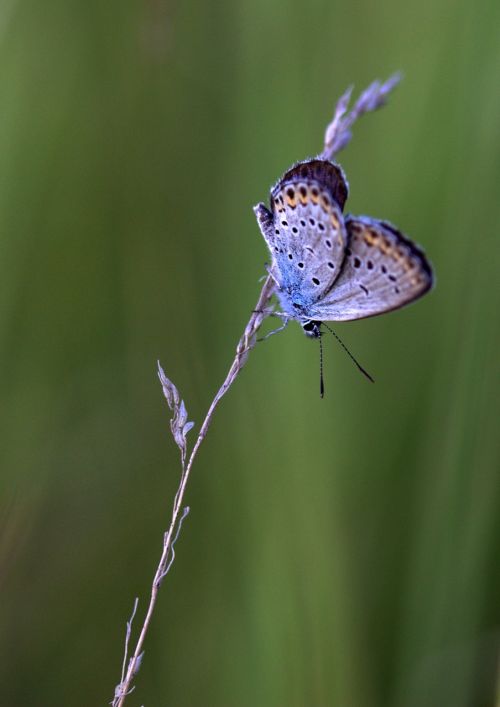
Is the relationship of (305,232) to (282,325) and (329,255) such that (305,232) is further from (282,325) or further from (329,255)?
(282,325)

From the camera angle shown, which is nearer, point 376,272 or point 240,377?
point 376,272

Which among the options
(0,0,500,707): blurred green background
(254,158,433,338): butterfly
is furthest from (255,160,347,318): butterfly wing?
(0,0,500,707): blurred green background

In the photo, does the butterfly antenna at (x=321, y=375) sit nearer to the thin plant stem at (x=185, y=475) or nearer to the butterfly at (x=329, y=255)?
the butterfly at (x=329, y=255)

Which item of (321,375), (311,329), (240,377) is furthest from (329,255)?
(240,377)

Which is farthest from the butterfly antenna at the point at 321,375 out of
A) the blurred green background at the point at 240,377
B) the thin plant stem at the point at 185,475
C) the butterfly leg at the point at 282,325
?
the thin plant stem at the point at 185,475

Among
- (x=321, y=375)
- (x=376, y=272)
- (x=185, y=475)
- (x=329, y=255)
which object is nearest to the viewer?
(x=185, y=475)

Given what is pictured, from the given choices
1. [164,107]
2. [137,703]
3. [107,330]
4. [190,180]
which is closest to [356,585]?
[137,703]

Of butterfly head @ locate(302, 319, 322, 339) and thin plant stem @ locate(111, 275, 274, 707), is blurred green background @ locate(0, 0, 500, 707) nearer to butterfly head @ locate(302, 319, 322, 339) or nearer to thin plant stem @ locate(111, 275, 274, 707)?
butterfly head @ locate(302, 319, 322, 339)
